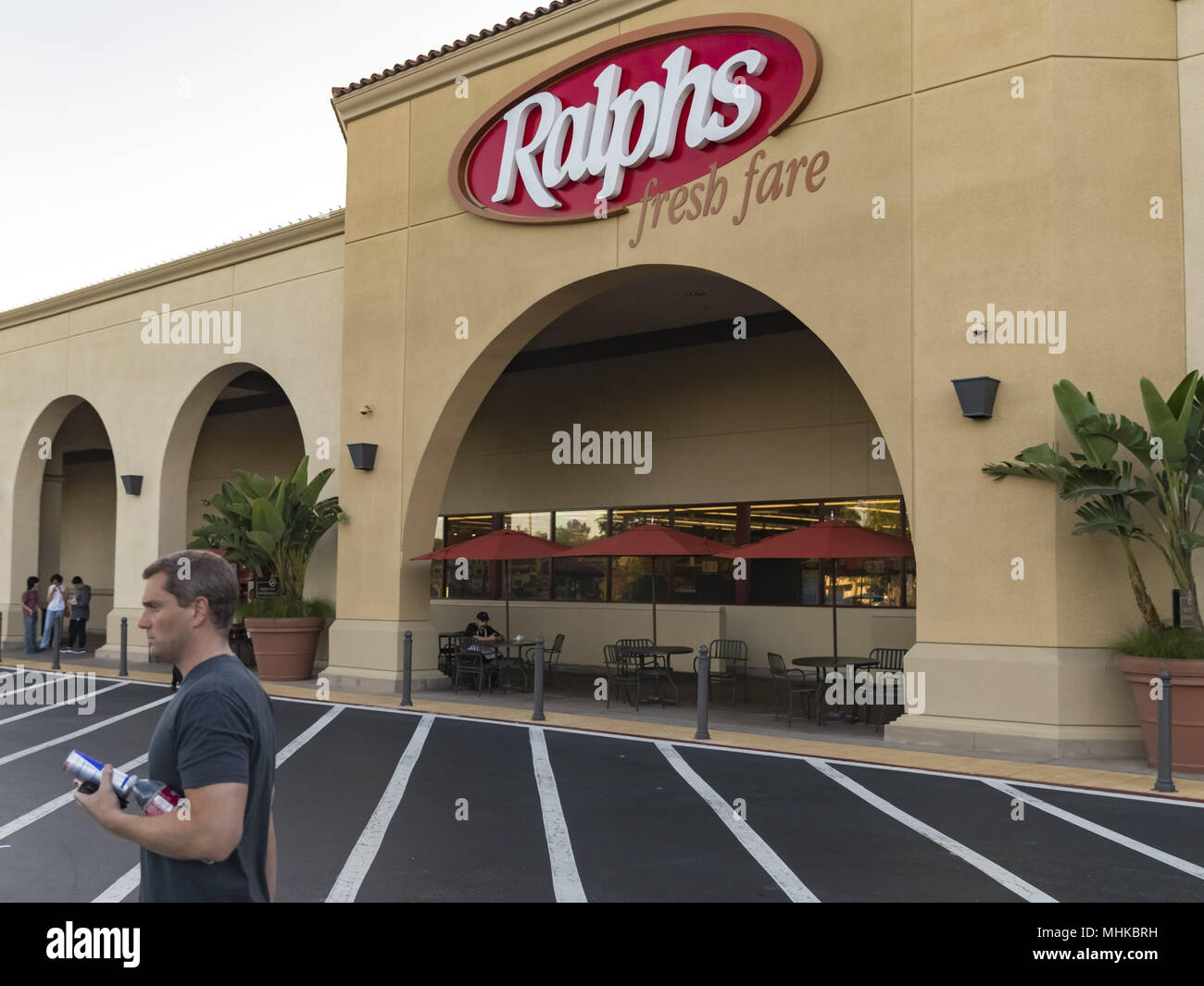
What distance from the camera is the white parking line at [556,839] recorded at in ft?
20.3

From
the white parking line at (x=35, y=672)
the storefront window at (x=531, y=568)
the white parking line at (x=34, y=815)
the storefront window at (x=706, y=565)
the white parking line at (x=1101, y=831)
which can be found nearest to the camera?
the white parking line at (x=1101, y=831)

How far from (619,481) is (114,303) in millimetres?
11290

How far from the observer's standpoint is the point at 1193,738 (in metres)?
9.70

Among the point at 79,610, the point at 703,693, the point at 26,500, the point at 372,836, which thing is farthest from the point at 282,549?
the point at 26,500

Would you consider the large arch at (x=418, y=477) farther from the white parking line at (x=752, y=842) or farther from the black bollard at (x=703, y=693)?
the white parking line at (x=752, y=842)

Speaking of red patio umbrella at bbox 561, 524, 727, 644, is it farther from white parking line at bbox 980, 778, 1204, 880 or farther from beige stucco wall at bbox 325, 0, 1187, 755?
white parking line at bbox 980, 778, 1204, 880

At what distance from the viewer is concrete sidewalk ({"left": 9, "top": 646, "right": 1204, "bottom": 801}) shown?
9672mm

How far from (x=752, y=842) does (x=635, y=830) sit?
0.83m

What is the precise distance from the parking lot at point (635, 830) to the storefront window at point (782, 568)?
25.3ft

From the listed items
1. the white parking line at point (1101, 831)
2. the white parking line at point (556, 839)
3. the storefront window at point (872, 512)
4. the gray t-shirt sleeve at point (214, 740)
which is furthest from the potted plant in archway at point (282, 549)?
the gray t-shirt sleeve at point (214, 740)

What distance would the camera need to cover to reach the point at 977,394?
35.6 ft

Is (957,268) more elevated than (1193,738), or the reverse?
(957,268)
